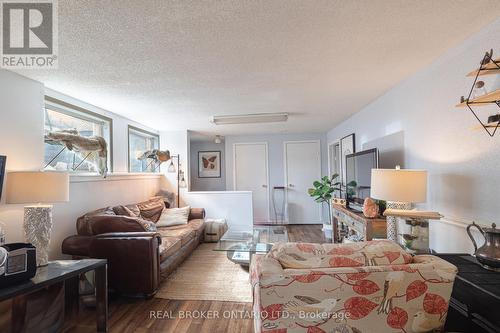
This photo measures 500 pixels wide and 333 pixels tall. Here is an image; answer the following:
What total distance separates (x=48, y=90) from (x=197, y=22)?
2.09 m

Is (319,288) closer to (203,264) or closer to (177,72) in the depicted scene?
(177,72)

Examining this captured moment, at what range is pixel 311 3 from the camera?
133cm

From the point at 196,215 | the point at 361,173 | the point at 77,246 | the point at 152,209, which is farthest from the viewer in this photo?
the point at 196,215

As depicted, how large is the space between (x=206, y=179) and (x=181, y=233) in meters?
3.05

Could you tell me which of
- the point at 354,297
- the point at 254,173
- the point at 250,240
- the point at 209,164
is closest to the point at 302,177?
the point at 254,173

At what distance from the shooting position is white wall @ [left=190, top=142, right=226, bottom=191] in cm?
623

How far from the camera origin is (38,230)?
1814 millimetres

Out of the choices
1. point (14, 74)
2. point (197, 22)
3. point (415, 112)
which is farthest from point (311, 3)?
point (14, 74)

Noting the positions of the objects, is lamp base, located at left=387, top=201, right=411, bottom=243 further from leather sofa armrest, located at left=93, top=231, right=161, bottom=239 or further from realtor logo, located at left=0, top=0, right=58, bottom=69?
realtor logo, located at left=0, top=0, right=58, bottom=69

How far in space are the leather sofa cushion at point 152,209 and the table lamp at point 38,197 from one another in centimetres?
171

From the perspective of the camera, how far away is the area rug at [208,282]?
239cm

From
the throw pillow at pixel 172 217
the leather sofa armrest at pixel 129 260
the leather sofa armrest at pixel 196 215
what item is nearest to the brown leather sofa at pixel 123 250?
the leather sofa armrest at pixel 129 260

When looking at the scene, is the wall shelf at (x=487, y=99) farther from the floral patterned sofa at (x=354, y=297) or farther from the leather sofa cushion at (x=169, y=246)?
the leather sofa cushion at (x=169, y=246)

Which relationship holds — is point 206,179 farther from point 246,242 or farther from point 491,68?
point 491,68
